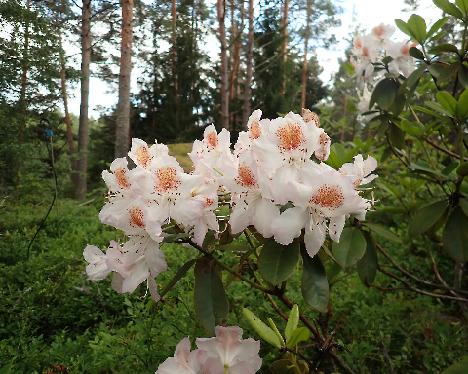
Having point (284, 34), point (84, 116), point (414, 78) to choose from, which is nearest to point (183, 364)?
point (414, 78)

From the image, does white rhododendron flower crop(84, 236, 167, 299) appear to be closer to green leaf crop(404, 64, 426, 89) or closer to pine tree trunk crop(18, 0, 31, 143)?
green leaf crop(404, 64, 426, 89)

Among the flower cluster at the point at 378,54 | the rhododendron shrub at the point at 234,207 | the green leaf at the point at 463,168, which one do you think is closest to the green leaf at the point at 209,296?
the rhododendron shrub at the point at 234,207

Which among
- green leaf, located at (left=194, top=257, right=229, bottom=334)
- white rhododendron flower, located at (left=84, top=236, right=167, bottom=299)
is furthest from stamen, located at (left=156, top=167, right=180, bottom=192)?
green leaf, located at (left=194, top=257, right=229, bottom=334)

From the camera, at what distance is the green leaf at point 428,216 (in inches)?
49.9

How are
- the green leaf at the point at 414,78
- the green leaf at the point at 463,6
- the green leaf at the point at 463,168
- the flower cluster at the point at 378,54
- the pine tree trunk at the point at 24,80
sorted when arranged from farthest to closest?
the pine tree trunk at the point at 24,80, the flower cluster at the point at 378,54, the green leaf at the point at 414,78, the green leaf at the point at 463,6, the green leaf at the point at 463,168

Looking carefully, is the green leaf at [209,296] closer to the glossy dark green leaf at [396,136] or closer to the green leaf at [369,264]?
the green leaf at [369,264]

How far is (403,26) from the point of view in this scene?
1646 mm

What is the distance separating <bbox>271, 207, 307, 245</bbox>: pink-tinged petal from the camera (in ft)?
2.26

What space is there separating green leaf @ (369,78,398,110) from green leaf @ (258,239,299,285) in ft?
3.60

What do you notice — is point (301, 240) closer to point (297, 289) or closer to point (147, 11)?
point (297, 289)

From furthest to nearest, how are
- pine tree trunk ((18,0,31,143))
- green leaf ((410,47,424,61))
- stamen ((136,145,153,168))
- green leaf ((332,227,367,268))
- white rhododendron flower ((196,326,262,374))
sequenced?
pine tree trunk ((18,0,31,143)) → green leaf ((410,47,424,61)) → green leaf ((332,227,367,268)) → stamen ((136,145,153,168)) → white rhododendron flower ((196,326,262,374))

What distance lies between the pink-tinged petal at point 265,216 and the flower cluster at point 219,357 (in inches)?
6.7

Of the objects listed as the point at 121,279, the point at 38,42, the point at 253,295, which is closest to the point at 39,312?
the point at 253,295

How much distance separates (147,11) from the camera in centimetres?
705
